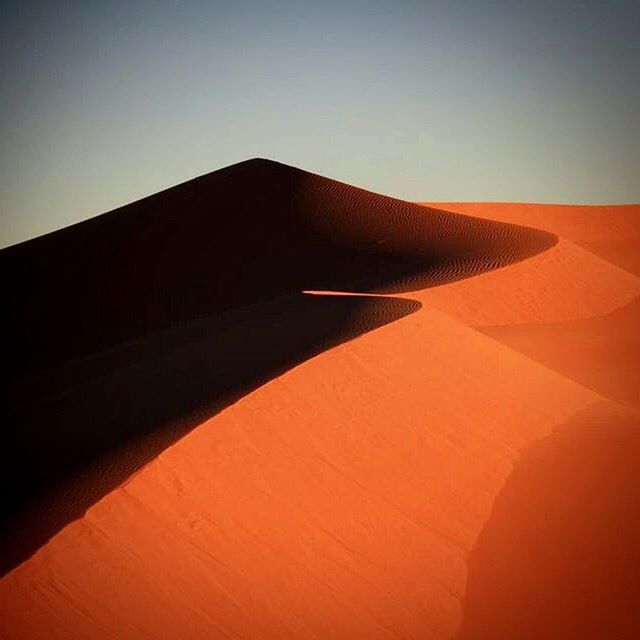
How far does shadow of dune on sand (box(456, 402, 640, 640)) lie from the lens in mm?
5645

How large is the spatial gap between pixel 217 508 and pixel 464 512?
2355mm

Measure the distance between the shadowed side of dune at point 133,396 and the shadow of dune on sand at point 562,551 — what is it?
311 centimetres

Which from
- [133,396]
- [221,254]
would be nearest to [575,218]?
[221,254]

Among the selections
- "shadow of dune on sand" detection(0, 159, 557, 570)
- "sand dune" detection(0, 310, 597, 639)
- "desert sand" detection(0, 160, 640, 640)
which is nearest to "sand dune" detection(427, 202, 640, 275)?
"shadow of dune on sand" detection(0, 159, 557, 570)

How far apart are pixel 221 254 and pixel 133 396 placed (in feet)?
41.7

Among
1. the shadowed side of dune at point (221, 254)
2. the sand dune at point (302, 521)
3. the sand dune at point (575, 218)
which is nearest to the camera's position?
the sand dune at point (302, 521)

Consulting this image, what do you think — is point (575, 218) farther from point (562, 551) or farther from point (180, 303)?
point (562, 551)

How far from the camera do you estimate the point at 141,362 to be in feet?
34.9

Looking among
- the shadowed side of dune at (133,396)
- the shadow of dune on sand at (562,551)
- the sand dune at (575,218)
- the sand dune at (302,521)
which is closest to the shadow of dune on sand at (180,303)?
the shadowed side of dune at (133,396)

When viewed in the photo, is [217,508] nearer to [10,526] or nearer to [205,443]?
[205,443]

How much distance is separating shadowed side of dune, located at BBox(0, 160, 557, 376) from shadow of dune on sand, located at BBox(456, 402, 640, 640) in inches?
368

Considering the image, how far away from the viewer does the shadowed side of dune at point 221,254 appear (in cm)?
1797

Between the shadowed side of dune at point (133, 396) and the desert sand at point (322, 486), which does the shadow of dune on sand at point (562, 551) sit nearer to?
the desert sand at point (322, 486)

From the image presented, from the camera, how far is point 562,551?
6.43 m
